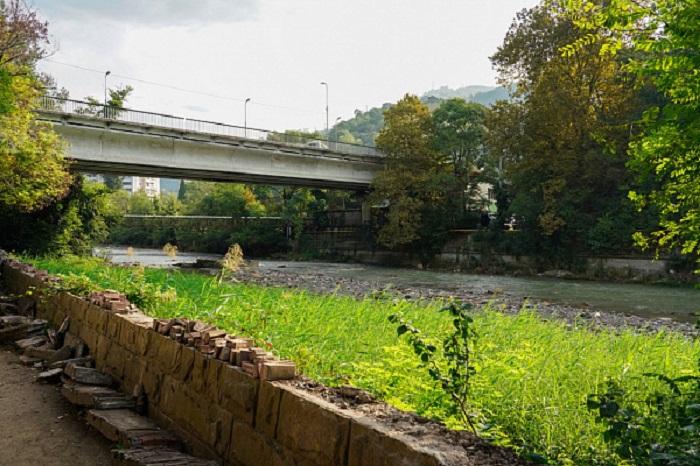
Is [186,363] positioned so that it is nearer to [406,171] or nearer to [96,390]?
[96,390]

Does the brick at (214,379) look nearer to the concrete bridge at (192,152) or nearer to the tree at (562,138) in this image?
the concrete bridge at (192,152)

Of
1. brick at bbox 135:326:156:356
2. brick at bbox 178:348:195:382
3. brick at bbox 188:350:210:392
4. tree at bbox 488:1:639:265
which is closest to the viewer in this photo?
brick at bbox 188:350:210:392

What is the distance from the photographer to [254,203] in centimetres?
5756

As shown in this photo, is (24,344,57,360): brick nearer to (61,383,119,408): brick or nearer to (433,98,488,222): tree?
(61,383,119,408): brick

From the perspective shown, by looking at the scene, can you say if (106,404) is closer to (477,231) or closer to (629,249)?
(629,249)

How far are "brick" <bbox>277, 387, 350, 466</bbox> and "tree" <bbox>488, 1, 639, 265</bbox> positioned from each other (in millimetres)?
30683

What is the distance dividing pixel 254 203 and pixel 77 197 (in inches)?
1235

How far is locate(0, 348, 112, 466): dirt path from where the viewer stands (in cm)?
498

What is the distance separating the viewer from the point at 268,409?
3.97 meters

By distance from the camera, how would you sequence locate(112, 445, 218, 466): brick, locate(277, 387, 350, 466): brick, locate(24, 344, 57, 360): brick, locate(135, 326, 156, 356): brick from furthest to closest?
locate(24, 344, 57, 360): brick
locate(135, 326, 156, 356): brick
locate(112, 445, 218, 466): brick
locate(277, 387, 350, 466): brick

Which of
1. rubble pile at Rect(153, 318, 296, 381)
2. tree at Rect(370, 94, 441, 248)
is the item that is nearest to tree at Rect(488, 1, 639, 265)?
tree at Rect(370, 94, 441, 248)

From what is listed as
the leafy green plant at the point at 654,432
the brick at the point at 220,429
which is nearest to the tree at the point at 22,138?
the brick at the point at 220,429

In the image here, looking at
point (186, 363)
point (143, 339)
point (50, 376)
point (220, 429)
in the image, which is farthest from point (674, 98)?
point (50, 376)

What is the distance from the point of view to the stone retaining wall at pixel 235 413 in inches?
121
